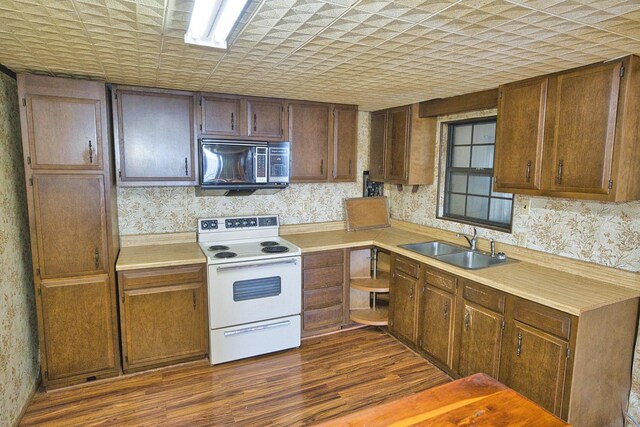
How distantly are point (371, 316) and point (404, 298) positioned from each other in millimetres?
515

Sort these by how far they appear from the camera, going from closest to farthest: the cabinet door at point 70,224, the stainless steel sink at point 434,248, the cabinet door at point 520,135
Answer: the cabinet door at point 520,135, the cabinet door at point 70,224, the stainless steel sink at point 434,248

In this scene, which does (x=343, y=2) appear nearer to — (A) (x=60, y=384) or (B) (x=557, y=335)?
(B) (x=557, y=335)

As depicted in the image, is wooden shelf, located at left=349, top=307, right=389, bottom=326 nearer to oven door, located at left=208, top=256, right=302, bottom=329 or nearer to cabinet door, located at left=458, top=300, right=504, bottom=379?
oven door, located at left=208, top=256, right=302, bottom=329

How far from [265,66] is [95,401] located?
2.56 m

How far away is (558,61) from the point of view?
84.6 inches

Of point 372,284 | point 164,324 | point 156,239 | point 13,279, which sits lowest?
point 164,324

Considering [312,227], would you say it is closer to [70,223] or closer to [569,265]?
[70,223]

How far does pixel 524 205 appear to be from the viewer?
2996 millimetres

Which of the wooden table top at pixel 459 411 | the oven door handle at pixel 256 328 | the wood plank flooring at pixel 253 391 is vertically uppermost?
the wooden table top at pixel 459 411

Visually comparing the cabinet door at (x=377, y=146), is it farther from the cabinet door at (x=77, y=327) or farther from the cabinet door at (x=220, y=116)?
the cabinet door at (x=77, y=327)

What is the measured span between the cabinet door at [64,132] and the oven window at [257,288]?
4.51 ft

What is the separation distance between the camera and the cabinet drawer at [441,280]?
289cm

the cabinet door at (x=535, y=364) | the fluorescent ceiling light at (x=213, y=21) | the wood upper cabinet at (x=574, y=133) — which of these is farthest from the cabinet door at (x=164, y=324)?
the wood upper cabinet at (x=574, y=133)

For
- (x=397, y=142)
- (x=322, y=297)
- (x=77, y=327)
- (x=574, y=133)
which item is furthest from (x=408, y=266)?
(x=77, y=327)
